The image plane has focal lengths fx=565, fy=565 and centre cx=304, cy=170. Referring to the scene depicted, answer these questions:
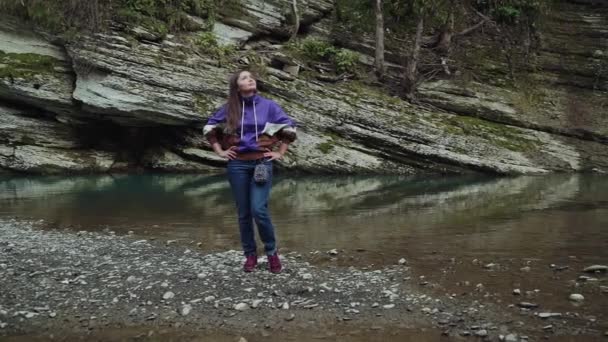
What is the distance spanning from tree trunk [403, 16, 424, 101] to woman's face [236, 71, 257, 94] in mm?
20041

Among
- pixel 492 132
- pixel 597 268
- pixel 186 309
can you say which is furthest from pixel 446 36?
pixel 186 309

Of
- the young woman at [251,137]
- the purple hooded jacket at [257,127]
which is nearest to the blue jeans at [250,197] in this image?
the young woman at [251,137]

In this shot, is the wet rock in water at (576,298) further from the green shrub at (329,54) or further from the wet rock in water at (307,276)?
the green shrub at (329,54)

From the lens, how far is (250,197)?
6648mm

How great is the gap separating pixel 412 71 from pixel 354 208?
549 inches

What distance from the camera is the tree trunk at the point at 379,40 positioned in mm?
26766

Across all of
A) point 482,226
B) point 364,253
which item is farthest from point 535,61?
point 364,253

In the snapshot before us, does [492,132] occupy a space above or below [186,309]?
below

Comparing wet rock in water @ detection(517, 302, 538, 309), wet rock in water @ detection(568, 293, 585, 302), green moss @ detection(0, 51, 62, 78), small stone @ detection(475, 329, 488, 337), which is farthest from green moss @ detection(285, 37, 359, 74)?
small stone @ detection(475, 329, 488, 337)

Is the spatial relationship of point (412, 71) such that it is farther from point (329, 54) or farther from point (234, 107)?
point (234, 107)

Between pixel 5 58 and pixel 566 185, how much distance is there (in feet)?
71.9

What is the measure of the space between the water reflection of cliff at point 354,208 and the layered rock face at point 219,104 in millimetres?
2093

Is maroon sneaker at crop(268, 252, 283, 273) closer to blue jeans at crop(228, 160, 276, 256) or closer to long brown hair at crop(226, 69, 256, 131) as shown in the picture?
blue jeans at crop(228, 160, 276, 256)

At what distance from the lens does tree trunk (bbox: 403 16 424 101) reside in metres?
25.9
